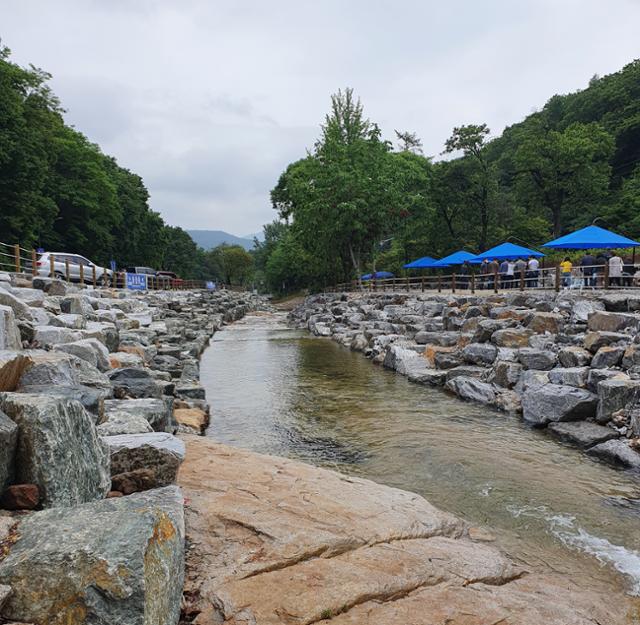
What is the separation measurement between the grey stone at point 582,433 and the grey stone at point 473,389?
186 centimetres

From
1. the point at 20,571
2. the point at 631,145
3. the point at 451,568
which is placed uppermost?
the point at 631,145

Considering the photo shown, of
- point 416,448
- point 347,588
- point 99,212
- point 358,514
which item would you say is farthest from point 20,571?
point 99,212

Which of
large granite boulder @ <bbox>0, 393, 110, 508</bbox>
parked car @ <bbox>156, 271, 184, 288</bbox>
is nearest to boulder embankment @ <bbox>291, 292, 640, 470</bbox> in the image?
large granite boulder @ <bbox>0, 393, 110, 508</bbox>

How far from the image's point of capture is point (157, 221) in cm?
6209

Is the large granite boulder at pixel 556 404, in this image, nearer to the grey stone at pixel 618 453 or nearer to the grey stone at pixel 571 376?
the grey stone at pixel 571 376

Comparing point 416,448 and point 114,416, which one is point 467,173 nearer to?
point 416,448

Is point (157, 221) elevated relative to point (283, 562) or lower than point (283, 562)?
elevated

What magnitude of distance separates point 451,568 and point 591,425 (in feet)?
18.2

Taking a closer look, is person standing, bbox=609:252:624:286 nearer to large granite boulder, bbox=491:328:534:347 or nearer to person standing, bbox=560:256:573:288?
person standing, bbox=560:256:573:288

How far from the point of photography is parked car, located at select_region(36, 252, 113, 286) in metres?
21.1

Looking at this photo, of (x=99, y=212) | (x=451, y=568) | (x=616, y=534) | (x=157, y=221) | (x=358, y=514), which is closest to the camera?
(x=451, y=568)

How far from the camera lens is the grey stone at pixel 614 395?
782cm

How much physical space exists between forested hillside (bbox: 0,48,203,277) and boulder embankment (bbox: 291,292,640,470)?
24364 mm

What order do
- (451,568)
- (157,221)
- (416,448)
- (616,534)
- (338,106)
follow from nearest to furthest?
1. (451,568)
2. (616,534)
3. (416,448)
4. (338,106)
5. (157,221)
